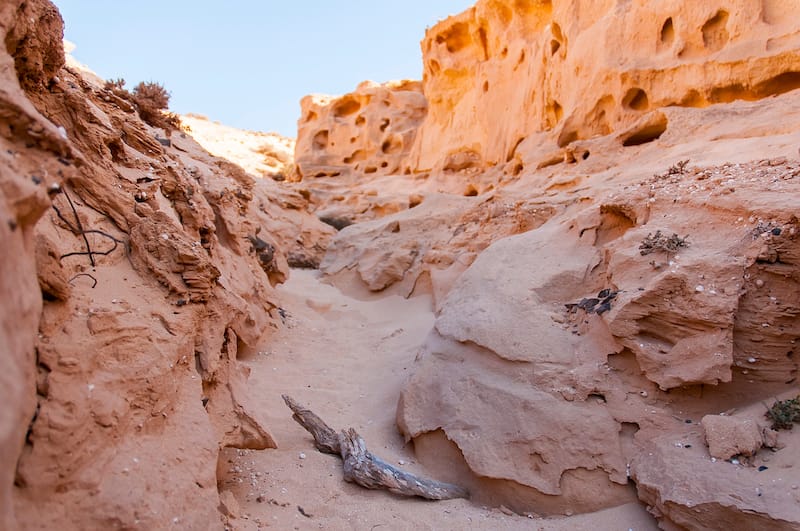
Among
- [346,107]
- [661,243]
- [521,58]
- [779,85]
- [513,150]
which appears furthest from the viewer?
[346,107]

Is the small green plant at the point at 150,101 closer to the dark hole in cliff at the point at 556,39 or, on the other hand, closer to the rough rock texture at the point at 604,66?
the rough rock texture at the point at 604,66

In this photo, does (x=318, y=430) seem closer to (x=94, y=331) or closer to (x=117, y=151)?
(x=94, y=331)

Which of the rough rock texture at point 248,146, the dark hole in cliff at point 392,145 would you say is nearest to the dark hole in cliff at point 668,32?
the dark hole in cliff at point 392,145

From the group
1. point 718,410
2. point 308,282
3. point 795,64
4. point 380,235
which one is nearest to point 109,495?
point 718,410

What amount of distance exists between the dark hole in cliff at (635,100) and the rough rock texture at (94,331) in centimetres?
875

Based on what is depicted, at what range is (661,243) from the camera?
386 centimetres

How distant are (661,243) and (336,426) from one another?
3015 mm

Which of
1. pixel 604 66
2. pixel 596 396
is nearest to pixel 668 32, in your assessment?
pixel 604 66

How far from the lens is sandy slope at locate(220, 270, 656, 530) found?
2881 mm

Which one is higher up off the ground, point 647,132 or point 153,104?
point 647,132

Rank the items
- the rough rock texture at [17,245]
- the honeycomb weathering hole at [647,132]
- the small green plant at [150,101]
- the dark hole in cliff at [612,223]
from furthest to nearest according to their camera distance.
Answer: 1. the honeycomb weathering hole at [647,132]
2. the small green plant at [150,101]
3. the dark hole in cliff at [612,223]
4. the rough rock texture at [17,245]

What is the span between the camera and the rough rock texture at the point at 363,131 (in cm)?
2150

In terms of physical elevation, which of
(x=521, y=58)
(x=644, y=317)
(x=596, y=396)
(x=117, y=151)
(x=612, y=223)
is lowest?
(x=596, y=396)

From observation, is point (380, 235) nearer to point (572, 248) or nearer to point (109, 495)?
point (572, 248)
